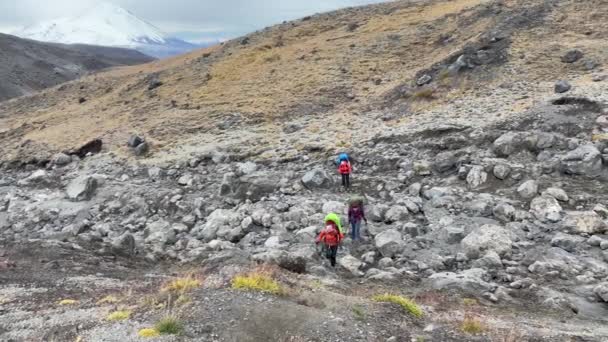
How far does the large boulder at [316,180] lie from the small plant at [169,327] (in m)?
11.5

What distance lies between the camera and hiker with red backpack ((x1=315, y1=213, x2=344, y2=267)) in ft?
48.3

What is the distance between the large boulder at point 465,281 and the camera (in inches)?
506

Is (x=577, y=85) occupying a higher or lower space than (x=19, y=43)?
lower

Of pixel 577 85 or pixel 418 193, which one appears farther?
pixel 577 85

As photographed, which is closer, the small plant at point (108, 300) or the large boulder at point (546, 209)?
the small plant at point (108, 300)

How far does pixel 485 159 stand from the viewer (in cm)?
1912

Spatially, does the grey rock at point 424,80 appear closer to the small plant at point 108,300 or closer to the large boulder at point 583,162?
the large boulder at point 583,162

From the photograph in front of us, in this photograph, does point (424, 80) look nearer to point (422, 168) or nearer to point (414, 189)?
point (422, 168)

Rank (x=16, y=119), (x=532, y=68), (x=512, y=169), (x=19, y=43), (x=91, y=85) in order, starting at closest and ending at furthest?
(x=512, y=169) → (x=532, y=68) → (x=16, y=119) → (x=91, y=85) → (x=19, y=43)

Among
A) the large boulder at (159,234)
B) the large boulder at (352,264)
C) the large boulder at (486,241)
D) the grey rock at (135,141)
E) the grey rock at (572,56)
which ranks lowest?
the large boulder at (352,264)

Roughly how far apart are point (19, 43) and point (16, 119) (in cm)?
13366

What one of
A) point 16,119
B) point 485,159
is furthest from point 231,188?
point 16,119

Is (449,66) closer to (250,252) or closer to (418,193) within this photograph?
(418,193)

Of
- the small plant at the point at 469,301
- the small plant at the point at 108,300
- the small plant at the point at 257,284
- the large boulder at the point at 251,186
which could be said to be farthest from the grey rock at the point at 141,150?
the small plant at the point at 469,301
